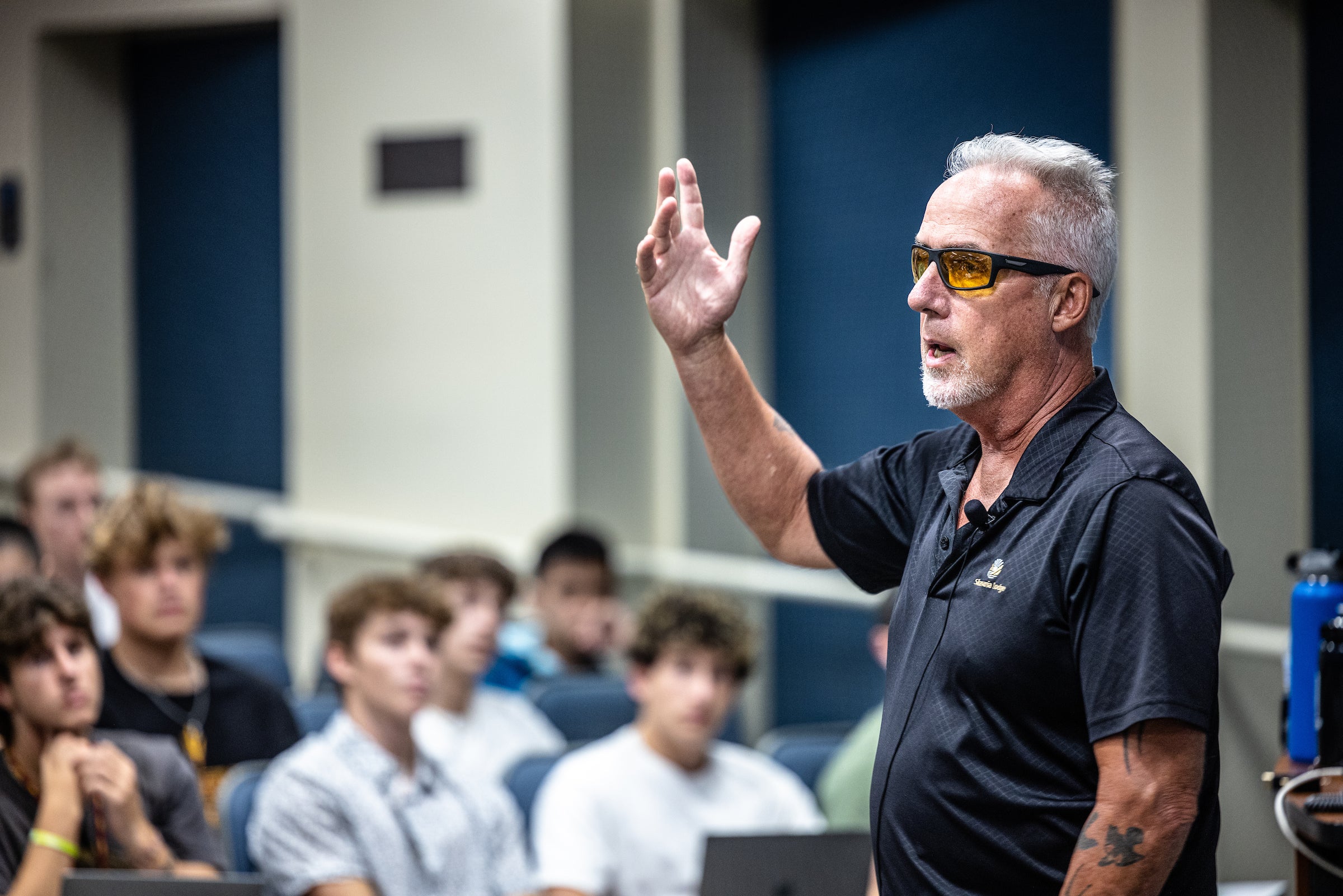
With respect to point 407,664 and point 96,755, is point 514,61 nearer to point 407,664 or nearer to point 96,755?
point 407,664

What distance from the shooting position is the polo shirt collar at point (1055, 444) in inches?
61.6

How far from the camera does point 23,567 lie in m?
4.27

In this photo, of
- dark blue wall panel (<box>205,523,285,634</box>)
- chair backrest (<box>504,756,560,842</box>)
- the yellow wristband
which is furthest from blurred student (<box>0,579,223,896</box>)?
dark blue wall panel (<box>205,523,285,634</box>)

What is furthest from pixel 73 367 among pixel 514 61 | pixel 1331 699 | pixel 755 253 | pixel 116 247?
pixel 1331 699

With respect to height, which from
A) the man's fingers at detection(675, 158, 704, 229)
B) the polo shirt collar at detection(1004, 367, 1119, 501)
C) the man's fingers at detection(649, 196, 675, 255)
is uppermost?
the man's fingers at detection(675, 158, 704, 229)

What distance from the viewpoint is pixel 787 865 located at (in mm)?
2436

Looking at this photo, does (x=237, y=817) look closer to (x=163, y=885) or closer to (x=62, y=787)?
(x=62, y=787)

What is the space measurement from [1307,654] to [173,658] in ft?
8.05

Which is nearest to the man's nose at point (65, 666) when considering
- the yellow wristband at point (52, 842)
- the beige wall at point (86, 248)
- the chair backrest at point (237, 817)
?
the yellow wristband at point (52, 842)

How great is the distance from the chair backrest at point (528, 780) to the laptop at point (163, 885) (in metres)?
1.29

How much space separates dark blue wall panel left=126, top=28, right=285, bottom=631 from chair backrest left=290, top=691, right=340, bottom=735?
9.21ft

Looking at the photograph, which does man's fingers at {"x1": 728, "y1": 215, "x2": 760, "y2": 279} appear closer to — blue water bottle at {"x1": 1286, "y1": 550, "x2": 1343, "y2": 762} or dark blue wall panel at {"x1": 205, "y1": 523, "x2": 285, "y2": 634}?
blue water bottle at {"x1": 1286, "y1": 550, "x2": 1343, "y2": 762}

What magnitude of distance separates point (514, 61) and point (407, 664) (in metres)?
3.34

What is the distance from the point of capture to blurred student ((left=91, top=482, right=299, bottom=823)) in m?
3.36
